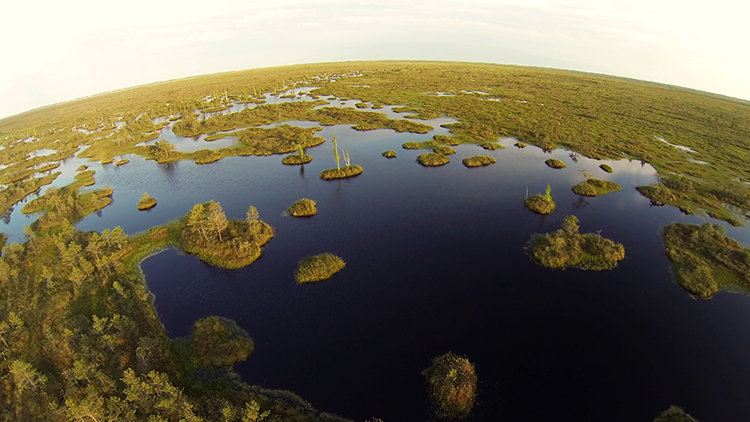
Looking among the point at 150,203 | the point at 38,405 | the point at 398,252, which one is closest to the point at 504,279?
the point at 398,252

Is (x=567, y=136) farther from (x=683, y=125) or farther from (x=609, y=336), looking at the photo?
(x=609, y=336)

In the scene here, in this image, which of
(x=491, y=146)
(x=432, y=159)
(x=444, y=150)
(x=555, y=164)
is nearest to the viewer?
(x=555, y=164)

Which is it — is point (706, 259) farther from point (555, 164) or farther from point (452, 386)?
point (452, 386)

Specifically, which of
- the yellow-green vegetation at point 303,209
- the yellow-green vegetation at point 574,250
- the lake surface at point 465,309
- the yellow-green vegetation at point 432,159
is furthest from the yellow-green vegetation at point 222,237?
the yellow-green vegetation at point 432,159

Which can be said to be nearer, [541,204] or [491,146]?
[541,204]

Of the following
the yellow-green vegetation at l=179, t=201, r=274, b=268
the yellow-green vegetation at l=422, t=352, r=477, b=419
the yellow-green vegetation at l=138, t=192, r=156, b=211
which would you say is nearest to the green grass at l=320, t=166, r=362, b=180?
the yellow-green vegetation at l=179, t=201, r=274, b=268

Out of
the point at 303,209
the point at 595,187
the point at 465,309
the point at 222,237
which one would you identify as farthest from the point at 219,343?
the point at 595,187
